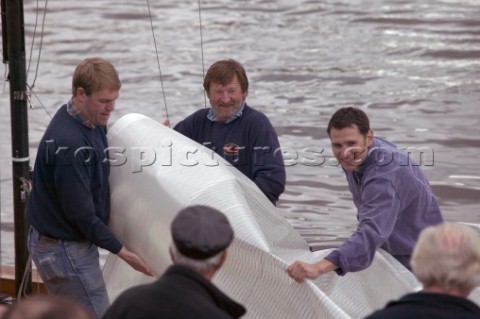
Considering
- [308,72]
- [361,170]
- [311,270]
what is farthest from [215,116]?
[308,72]

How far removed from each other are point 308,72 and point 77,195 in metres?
8.43

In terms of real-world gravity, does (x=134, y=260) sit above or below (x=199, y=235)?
below

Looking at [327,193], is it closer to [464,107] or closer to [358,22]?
[464,107]

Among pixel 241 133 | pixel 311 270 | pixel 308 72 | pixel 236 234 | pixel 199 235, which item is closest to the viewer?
pixel 199 235

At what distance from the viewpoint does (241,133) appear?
182 inches

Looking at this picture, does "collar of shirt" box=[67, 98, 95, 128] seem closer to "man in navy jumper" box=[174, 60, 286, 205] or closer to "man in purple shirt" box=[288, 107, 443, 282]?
"man in navy jumper" box=[174, 60, 286, 205]

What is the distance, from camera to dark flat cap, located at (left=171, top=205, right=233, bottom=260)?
276 centimetres

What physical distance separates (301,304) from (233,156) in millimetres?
911

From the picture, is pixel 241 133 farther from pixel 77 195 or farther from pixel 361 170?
pixel 77 195

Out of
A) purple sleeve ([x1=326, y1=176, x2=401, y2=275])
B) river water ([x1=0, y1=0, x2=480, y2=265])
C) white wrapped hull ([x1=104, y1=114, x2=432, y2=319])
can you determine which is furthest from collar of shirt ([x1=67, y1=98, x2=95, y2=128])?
river water ([x1=0, y1=0, x2=480, y2=265])

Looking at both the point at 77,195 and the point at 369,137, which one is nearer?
the point at 77,195

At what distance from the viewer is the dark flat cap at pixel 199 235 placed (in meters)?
2.76

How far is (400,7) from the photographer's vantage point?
47.5ft

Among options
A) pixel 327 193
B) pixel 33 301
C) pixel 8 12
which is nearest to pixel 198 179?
pixel 8 12
